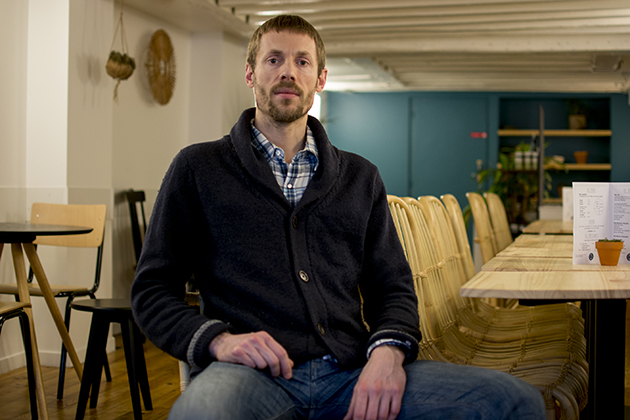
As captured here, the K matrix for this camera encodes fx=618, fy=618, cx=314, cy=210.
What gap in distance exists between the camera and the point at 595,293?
1.27 meters

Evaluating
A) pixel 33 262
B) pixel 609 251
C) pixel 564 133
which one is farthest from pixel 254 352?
pixel 564 133

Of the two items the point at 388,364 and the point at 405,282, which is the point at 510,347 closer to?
the point at 405,282

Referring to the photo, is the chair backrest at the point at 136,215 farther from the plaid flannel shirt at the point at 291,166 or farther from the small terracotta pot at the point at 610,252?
the small terracotta pot at the point at 610,252

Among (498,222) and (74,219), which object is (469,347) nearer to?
(74,219)

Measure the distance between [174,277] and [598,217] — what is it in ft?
4.15

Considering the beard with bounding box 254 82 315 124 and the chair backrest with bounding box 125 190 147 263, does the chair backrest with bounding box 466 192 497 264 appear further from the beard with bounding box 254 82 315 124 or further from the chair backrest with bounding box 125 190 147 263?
the chair backrest with bounding box 125 190 147 263

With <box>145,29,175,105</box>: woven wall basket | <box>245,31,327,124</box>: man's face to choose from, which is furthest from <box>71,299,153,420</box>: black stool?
<box>145,29,175,105</box>: woven wall basket

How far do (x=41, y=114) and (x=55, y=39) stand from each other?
0.45 metres

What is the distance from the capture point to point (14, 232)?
2.31 meters

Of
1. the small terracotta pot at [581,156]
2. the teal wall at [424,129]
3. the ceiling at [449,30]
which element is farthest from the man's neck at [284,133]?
the small terracotta pot at [581,156]

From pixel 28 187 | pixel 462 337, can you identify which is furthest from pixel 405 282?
pixel 28 187

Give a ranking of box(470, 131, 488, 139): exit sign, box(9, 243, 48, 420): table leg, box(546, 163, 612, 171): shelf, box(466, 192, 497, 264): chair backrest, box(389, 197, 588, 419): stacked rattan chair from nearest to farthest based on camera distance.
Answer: box(389, 197, 588, 419): stacked rattan chair, box(9, 243, 48, 420): table leg, box(466, 192, 497, 264): chair backrest, box(546, 163, 612, 171): shelf, box(470, 131, 488, 139): exit sign

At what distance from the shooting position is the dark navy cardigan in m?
1.22

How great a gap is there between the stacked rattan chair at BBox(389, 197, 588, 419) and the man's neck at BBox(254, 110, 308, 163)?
44 cm
